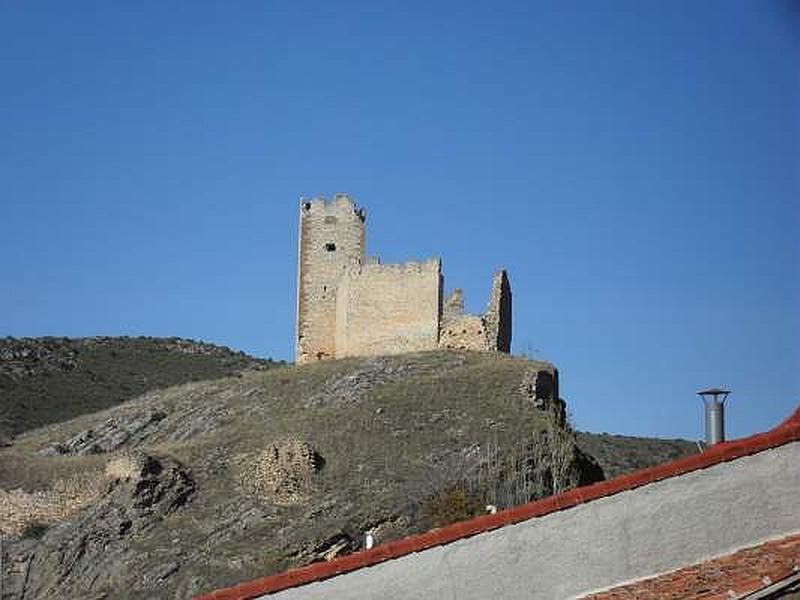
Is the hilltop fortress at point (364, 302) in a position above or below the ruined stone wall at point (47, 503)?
above

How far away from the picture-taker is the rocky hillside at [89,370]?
6745cm

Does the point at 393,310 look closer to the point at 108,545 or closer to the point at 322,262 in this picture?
the point at 322,262

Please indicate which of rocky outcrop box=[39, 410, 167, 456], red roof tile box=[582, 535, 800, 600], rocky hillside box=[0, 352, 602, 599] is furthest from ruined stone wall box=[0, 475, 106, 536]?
red roof tile box=[582, 535, 800, 600]

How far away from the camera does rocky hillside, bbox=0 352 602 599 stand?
32625mm

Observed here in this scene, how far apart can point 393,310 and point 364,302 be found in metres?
0.98

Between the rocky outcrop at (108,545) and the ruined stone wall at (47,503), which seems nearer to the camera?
the rocky outcrop at (108,545)

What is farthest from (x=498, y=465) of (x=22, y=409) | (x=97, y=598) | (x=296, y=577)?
(x=22, y=409)

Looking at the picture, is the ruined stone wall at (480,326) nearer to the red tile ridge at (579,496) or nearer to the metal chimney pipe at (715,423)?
the metal chimney pipe at (715,423)

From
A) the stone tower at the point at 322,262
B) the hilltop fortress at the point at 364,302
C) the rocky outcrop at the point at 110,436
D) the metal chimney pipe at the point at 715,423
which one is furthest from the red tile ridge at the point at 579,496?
the stone tower at the point at 322,262

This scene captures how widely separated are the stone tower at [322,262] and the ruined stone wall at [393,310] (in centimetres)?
168

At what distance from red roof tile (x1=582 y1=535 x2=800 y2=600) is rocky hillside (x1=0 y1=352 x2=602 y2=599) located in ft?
72.9

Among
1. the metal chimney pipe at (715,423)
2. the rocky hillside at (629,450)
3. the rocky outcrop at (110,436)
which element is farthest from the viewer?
the rocky hillside at (629,450)

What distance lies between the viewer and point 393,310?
47.5 m

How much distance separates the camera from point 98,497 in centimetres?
3644
